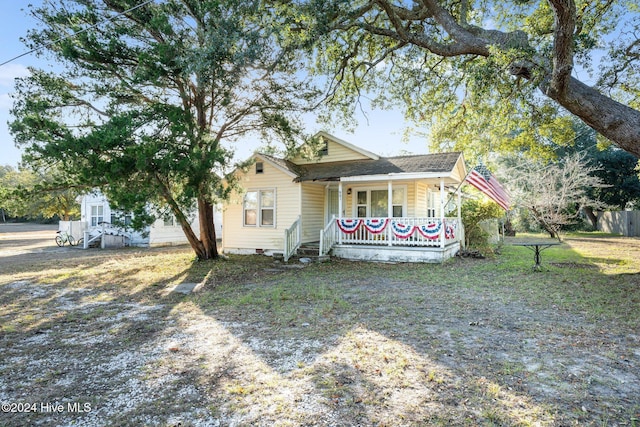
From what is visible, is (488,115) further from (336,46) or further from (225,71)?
(225,71)

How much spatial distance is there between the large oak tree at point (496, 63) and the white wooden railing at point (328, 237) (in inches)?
185

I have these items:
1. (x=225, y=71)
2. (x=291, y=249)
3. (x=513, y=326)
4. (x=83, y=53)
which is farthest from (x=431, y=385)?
(x=83, y=53)

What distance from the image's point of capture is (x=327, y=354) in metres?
4.09

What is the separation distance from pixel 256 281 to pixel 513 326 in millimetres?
6127

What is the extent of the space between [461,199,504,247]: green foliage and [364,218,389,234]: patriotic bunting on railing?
459 cm

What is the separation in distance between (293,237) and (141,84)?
277 inches

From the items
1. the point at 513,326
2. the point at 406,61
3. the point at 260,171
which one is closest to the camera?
the point at 513,326

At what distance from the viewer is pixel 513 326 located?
16.7 feet

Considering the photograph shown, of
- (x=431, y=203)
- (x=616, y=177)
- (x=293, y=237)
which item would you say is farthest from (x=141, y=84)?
(x=616, y=177)

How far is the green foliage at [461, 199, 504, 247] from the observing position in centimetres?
1481

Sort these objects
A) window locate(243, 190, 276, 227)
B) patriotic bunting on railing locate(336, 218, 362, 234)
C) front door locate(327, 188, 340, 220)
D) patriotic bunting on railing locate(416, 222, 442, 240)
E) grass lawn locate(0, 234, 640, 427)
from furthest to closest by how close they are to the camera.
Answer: front door locate(327, 188, 340, 220), window locate(243, 190, 276, 227), patriotic bunting on railing locate(336, 218, 362, 234), patriotic bunting on railing locate(416, 222, 442, 240), grass lawn locate(0, 234, 640, 427)

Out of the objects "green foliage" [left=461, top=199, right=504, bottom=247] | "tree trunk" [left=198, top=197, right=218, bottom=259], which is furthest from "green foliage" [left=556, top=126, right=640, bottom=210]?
"tree trunk" [left=198, top=197, right=218, bottom=259]

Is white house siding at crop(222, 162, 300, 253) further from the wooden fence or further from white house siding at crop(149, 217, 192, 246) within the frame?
the wooden fence

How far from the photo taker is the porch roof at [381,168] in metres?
12.0
